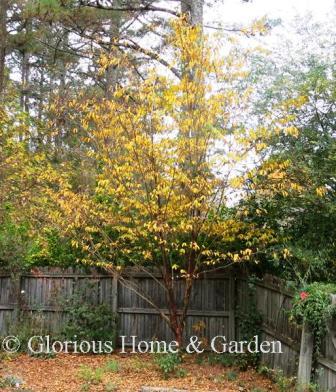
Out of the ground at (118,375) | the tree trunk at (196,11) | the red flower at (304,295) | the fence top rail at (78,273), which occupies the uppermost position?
the tree trunk at (196,11)

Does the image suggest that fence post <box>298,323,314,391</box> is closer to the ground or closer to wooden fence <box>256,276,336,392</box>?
wooden fence <box>256,276,336,392</box>

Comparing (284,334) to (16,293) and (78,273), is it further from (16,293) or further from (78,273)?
(16,293)

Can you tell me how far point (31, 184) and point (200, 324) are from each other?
3.86 meters

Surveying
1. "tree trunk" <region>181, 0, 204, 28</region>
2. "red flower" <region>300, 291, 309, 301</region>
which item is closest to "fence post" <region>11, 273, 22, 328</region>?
"red flower" <region>300, 291, 309, 301</region>

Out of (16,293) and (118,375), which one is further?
(16,293)

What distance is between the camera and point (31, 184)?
8133 mm

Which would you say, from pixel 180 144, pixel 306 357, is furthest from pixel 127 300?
pixel 306 357

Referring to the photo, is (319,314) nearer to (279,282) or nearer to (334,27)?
(279,282)

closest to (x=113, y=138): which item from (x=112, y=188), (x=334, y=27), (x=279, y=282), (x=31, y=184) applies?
(x=112, y=188)

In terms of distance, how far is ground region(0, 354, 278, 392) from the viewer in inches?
263

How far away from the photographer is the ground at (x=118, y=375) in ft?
22.0

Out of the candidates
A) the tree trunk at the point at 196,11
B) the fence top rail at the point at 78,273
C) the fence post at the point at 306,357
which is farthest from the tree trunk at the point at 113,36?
the fence post at the point at 306,357

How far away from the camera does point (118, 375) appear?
7.37 metres

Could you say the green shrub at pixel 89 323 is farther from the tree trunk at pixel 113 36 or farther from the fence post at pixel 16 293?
the tree trunk at pixel 113 36
